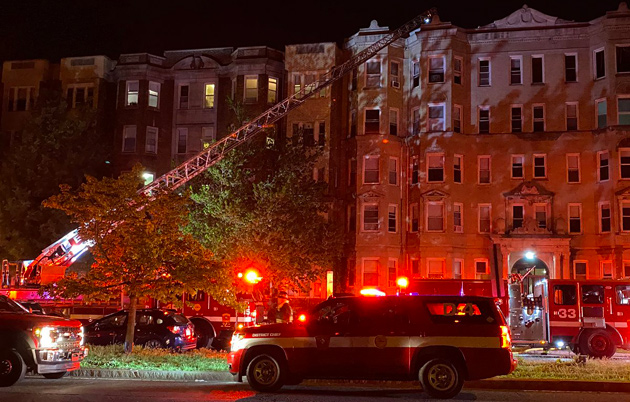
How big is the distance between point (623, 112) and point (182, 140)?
25.3 m

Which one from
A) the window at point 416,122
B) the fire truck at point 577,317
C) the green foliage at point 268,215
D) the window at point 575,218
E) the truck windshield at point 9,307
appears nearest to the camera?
the truck windshield at point 9,307

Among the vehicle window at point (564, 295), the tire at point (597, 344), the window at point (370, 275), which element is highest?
the window at point (370, 275)

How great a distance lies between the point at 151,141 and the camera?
44938mm

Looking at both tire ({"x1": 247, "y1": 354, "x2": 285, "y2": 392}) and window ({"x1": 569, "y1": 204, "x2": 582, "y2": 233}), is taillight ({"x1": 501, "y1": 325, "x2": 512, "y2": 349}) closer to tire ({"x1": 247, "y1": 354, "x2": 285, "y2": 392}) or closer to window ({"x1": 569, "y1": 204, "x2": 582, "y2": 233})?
tire ({"x1": 247, "y1": 354, "x2": 285, "y2": 392})

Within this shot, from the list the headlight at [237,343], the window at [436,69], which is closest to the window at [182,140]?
the window at [436,69]

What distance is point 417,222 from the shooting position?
131 feet

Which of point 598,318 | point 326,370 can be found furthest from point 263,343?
point 598,318

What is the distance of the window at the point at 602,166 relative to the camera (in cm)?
3841

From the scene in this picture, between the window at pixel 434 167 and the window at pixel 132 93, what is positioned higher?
the window at pixel 132 93

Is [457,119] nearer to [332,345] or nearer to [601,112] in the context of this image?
[601,112]

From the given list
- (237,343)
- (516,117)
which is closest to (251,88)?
(516,117)

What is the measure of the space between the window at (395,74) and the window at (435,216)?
7.28 meters

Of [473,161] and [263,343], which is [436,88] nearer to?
[473,161]

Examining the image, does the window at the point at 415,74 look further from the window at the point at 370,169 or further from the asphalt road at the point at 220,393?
the asphalt road at the point at 220,393
